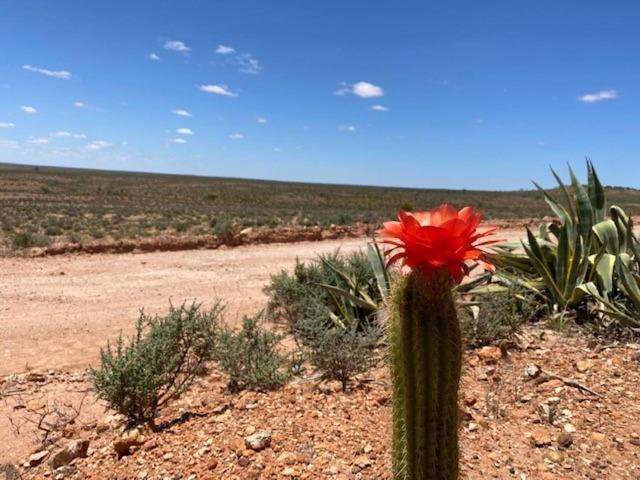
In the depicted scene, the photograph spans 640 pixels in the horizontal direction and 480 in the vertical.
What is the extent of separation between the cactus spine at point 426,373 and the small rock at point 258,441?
1.08 metres

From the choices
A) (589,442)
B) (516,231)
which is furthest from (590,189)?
(516,231)

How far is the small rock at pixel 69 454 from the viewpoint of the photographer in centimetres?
316

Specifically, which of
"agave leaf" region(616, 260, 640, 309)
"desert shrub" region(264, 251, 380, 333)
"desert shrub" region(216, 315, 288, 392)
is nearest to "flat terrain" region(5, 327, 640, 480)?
"desert shrub" region(216, 315, 288, 392)

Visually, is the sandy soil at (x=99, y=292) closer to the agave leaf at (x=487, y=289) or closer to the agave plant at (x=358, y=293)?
the agave plant at (x=358, y=293)

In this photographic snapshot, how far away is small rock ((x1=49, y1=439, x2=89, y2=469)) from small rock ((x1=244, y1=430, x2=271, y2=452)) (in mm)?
1133

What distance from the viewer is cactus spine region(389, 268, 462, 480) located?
1.88 metres

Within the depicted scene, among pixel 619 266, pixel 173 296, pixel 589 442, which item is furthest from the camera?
pixel 173 296

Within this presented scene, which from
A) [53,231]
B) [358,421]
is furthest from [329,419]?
[53,231]

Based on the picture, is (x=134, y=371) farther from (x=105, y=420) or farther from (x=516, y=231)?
(x=516, y=231)

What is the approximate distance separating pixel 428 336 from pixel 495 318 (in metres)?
2.77

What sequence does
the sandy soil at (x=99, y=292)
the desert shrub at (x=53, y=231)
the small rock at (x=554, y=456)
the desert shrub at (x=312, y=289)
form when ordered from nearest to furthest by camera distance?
the small rock at (x=554, y=456) < the desert shrub at (x=312, y=289) < the sandy soil at (x=99, y=292) < the desert shrub at (x=53, y=231)

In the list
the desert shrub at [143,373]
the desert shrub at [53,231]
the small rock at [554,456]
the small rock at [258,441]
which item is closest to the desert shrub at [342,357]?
the small rock at [258,441]

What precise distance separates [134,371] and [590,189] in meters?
5.00

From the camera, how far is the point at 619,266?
14.1ft
